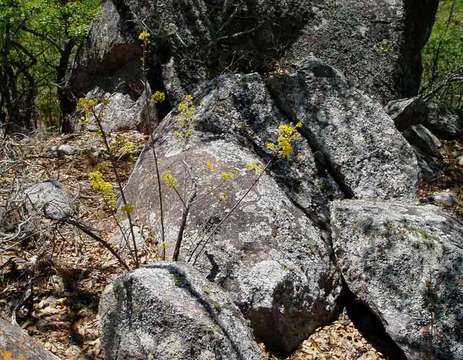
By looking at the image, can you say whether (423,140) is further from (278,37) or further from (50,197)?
(50,197)

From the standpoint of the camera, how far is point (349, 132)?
18.0 feet

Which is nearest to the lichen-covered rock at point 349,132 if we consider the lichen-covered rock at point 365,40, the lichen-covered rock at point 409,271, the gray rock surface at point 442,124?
the lichen-covered rock at point 409,271

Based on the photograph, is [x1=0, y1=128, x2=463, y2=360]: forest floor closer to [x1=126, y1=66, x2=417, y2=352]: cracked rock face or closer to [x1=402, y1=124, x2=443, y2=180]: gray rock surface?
[x1=126, y1=66, x2=417, y2=352]: cracked rock face

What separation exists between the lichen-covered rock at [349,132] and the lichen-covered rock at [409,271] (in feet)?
1.84

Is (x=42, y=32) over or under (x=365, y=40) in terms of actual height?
over

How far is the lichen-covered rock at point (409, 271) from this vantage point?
4.17 meters

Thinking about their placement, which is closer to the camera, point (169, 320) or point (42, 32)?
point (169, 320)

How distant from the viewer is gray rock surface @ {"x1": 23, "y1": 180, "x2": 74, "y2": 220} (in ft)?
16.4

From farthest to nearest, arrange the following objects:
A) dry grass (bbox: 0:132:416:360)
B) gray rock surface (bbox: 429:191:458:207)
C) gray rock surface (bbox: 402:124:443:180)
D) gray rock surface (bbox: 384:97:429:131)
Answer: gray rock surface (bbox: 384:97:429:131) < gray rock surface (bbox: 402:124:443:180) < gray rock surface (bbox: 429:191:458:207) < dry grass (bbox: 0:132:416:360)

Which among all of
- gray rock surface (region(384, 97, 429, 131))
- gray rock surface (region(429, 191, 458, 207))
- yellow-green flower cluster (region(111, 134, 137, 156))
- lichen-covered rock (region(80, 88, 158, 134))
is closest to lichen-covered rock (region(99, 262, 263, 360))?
gray rock surface (region(429, 191, 458, 207))

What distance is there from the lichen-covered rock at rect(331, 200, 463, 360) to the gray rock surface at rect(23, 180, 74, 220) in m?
2.63

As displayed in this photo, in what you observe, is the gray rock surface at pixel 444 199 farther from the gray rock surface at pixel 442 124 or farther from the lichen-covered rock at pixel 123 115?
the lichen-covered rock at pixel 123 115

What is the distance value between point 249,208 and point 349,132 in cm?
154

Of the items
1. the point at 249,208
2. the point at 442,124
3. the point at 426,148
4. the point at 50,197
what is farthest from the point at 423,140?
the point at 50,197
